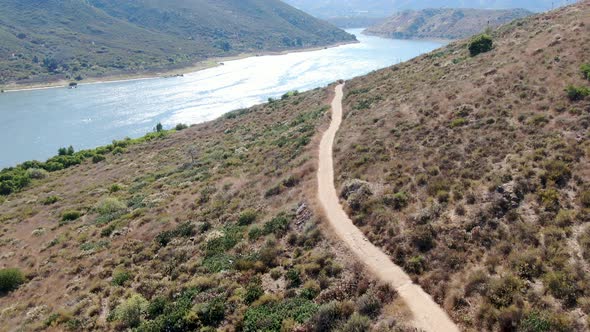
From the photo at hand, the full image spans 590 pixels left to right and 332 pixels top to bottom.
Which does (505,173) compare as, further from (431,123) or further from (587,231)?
(431,123)

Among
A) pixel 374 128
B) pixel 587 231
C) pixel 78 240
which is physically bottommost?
pixel 78 240

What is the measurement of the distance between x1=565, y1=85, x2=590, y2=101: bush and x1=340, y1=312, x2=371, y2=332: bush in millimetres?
23392

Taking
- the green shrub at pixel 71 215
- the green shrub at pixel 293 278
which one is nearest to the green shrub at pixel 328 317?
the green shrub at pixel 293 278

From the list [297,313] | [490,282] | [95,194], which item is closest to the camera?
[490,282]

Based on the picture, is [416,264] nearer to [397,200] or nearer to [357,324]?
[357,324]

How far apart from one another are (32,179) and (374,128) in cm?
5737

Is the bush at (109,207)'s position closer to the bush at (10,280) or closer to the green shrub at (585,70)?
the bush at (10,280)

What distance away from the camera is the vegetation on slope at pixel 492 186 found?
14.4m

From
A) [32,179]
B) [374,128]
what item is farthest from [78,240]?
[32,179]

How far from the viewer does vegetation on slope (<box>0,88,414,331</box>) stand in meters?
16.7

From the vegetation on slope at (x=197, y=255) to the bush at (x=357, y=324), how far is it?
36 mm

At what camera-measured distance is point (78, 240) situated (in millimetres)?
32562

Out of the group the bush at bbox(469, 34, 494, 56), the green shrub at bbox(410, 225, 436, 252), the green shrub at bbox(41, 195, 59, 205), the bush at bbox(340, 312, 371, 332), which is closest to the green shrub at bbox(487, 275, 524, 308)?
the green shrub at bbox(410, 225, 436, 252)

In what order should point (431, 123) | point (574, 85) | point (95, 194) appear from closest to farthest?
1. point (574, 85)
2. point (431, 123)
3. point (95, 194)
